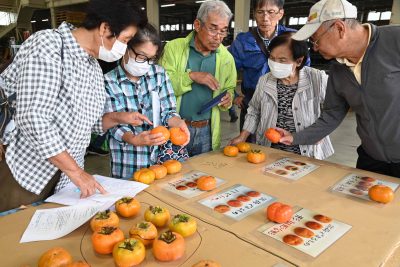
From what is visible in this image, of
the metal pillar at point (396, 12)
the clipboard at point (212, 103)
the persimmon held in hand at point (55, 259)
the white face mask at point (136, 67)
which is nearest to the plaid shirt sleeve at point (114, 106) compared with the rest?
the white face mask at point (136, 67)

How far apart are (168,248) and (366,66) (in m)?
1.46

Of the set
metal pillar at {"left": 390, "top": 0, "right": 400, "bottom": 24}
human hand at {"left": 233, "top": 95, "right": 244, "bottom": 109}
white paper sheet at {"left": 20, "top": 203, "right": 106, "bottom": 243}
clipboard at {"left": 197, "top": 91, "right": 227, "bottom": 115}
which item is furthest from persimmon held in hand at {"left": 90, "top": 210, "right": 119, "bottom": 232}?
metal pillar at {"left": 390, "top": 0, "right": 400, "bottom": 24}

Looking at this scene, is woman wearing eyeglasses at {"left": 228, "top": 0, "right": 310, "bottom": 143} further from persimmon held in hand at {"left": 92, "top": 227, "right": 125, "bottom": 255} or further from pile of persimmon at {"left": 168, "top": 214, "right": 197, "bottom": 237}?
persimmon held in hand at {"left": 92, "top": 227, "right": 125, "bottom": 255}

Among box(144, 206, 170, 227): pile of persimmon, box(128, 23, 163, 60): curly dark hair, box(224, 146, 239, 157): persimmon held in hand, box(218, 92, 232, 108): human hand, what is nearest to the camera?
box(144, 206, 170, 227): pile of persimmon

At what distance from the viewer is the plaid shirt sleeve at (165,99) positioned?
207cm

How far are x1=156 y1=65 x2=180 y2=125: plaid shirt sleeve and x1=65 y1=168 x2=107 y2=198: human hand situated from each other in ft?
2.51

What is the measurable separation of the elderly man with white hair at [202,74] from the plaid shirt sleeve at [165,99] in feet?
1.10

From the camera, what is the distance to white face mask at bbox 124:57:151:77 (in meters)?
1.84

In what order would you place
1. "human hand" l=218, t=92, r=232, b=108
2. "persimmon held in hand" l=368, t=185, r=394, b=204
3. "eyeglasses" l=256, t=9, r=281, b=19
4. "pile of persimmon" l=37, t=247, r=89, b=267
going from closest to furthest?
"pile of persimmon" l=37, t=247, r=89, b=267 < "persimmon held in hand" l=368, t=185, r=394, b=204 < "human hand" l=218, t=92, r=232, b=108 < "eyeglasses" l=256, t=9, r=281, b=19

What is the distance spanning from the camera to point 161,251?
3.19 feet

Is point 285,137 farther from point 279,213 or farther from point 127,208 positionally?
point 127,208

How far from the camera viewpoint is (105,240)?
3.31 feet

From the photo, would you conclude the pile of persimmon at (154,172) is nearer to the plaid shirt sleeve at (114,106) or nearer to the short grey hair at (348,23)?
the plaid shirt sleeve at (114,106)

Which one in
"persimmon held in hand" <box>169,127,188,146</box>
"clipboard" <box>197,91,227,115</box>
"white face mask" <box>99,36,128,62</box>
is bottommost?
"persimmon held in hand" <box>169,127,188,146</box>
